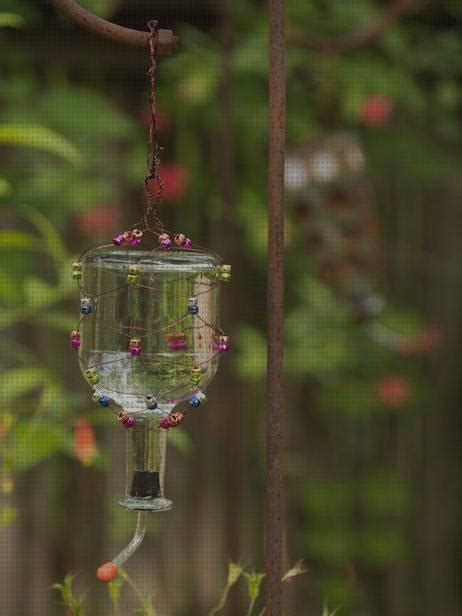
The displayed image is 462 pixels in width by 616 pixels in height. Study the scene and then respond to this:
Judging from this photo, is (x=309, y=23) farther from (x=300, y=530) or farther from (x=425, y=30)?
(x=300, y=530)

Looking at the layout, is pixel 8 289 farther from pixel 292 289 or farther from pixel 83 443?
pixel 292 289

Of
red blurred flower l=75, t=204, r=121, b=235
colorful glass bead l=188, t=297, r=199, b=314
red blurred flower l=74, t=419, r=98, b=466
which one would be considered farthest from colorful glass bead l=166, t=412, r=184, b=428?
red blurred flower l=75, t=204, r=121, b=235

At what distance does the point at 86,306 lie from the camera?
1.14 meters

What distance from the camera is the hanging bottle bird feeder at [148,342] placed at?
1.12 meters

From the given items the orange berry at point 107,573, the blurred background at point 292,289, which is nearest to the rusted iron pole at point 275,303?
the orange berry at point 107,573

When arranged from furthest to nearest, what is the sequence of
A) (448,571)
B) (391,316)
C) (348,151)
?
1. (448,571)
2. (391,316)
3. (348,151)

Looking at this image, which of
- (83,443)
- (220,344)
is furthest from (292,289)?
(220,344)

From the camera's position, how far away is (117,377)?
1130 mm

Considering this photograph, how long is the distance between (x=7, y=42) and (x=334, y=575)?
155 centimetres

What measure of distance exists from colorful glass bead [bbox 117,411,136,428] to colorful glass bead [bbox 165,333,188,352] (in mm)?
77

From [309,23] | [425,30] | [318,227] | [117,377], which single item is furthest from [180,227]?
[117,377]

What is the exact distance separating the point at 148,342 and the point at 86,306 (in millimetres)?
76

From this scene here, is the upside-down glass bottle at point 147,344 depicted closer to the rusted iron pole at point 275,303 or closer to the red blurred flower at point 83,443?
the rusted iron pole at point 275,303

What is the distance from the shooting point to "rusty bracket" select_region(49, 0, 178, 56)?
1.13 meters
